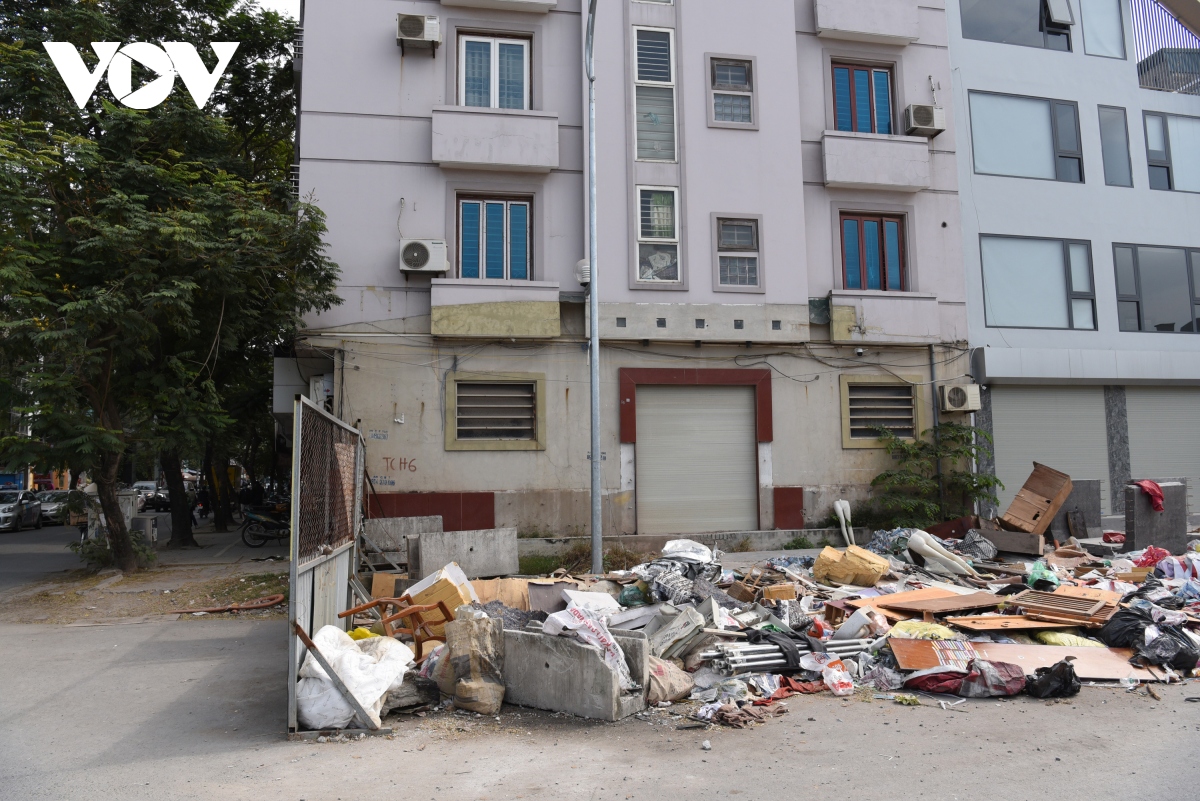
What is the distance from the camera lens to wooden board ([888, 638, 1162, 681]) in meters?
7.34

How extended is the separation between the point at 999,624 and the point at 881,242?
955cm

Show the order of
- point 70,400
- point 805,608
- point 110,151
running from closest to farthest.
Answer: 1. point 805,608
2. point 70,400
3. point 110,151

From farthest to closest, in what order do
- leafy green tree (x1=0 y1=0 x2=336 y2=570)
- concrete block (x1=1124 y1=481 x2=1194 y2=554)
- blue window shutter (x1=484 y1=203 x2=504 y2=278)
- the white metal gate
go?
blue window shutter (x1=484 y1=203 x2=504 y2=278) → concrete block (x1=1124 y1=481 x2=1194 y2=554) → leafy green tree (x1=0 y1=0 x2=336 y2=570) → the white metal gate

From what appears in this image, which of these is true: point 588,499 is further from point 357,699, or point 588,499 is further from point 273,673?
point 357,699

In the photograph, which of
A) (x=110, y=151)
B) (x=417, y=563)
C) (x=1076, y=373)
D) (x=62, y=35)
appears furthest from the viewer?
(x=1076, y=373)

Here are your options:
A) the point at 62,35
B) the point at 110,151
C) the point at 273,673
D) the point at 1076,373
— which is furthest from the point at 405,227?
the point at 1076,373

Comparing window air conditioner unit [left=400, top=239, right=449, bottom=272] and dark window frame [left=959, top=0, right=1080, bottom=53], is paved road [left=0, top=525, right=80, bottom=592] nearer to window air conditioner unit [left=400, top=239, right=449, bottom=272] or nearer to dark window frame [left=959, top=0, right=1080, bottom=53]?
window air conditioner unit [left=400, top=239, right=449, bottom=272]

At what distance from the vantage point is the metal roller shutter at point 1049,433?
1669 cm

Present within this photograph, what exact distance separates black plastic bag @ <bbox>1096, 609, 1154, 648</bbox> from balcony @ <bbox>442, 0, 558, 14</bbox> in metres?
12.7

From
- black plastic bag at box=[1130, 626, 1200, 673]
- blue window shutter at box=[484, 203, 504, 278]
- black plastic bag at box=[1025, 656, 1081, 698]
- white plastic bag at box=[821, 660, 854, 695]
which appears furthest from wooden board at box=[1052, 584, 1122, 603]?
blue window shutter at box=[484, 203, 504, 278]

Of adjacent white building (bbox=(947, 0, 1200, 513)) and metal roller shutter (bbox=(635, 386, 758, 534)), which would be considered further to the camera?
adjacent white building (bbox=(947, 0, 1200, 513))

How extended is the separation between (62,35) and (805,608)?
15.9m

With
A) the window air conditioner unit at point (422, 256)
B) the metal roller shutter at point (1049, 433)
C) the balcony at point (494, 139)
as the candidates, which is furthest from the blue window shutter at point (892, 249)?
the window air conditioner unit at point (422, 256)

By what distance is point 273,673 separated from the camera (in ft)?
26.4
